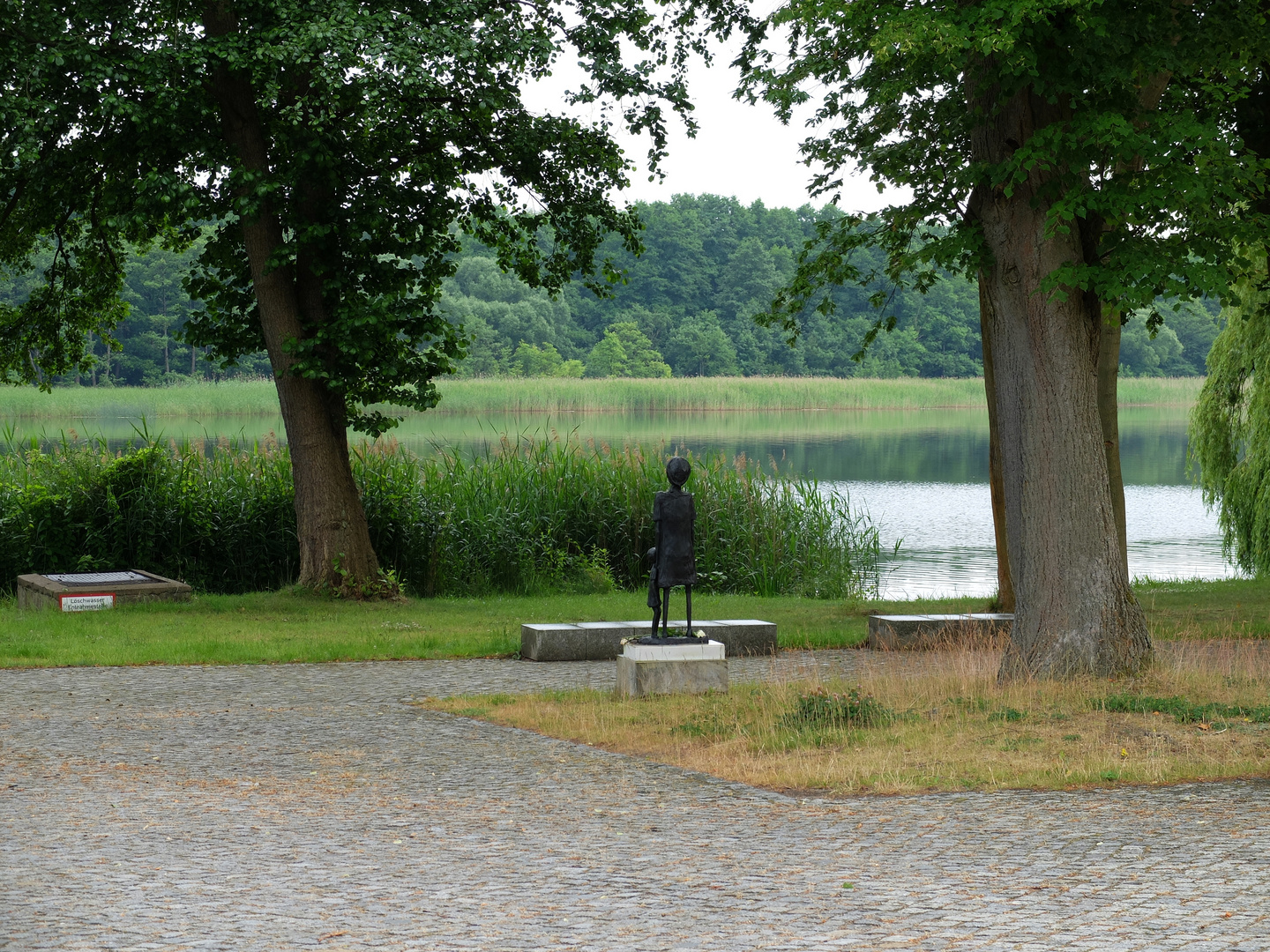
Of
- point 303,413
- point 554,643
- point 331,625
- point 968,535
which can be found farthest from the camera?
point 968,535

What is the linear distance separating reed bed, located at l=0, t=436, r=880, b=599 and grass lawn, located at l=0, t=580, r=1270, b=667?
1206 millimetres

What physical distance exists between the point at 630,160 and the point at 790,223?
74.2 m

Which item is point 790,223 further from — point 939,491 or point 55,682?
point 55,682

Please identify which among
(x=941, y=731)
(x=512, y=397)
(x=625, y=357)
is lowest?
(x=941, y=731)

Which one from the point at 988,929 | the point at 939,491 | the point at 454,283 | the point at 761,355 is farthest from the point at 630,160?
the point at 454,283

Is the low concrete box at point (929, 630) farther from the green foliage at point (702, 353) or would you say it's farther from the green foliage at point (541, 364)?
the green foliage at point (702, 353)

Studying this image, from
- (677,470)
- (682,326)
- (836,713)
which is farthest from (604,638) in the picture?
(682,326)

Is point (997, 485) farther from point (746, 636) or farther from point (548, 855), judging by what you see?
point (548, 855)

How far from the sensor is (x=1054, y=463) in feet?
34.6

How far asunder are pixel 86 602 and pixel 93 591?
0.20 meters

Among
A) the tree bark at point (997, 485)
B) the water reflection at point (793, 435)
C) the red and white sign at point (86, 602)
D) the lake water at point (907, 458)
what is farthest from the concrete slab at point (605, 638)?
the water reflection at point (793, 435)

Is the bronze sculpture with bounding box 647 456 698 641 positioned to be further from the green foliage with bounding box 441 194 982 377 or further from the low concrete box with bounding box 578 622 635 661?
the green foliage with bounding box 441 194 982 377

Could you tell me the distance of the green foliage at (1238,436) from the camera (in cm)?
2066

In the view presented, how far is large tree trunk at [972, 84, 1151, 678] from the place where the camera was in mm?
10414
